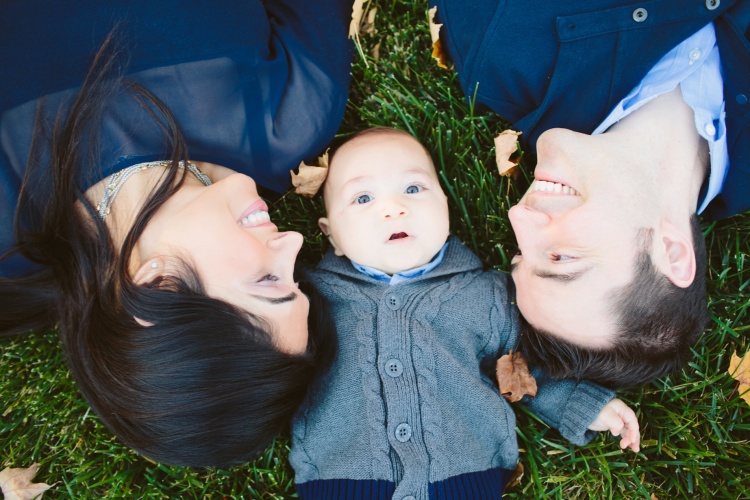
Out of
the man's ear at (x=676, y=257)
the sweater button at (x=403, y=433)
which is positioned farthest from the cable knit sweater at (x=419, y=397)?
the man's ear at (x=676, y=257)

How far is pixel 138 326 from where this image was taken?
7.25ft

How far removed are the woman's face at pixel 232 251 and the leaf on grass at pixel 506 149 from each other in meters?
1.13

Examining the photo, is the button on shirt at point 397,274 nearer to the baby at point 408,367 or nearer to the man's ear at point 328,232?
the baby at point 408,367

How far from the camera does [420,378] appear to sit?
2457 millimetres

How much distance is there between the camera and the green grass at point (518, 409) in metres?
2.71

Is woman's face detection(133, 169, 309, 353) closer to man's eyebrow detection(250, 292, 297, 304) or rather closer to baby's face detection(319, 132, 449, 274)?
man's eyebrow detection(250, 292, 297, 304)

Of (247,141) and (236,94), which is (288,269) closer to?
(247,141)

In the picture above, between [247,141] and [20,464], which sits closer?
[247,141]

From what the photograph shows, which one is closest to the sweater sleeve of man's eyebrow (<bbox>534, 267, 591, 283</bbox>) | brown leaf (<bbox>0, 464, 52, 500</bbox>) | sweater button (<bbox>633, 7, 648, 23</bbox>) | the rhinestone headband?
man's eyebrow (<bbox>534, 267, 591, 283</bbox>)

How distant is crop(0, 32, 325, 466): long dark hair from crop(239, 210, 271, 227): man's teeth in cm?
29

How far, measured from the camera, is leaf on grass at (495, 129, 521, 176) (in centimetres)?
286

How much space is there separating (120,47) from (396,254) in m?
1.39

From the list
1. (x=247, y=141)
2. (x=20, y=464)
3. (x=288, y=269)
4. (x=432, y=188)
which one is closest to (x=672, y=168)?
(x=432, y=188)

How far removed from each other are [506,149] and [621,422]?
136cm
